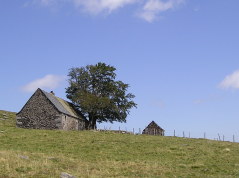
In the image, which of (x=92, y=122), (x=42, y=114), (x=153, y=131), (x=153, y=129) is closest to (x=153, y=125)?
(x=153, y=129)

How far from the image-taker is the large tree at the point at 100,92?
243 ft

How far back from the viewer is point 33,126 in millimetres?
61750

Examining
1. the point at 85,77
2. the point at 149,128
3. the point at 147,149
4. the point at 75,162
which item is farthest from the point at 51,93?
the point at 75,162

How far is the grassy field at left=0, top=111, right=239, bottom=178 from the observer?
2272cm

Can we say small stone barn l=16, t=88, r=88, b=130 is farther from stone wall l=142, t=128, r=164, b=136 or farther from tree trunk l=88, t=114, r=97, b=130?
stone wall l=142, t=128, r=164, b=136

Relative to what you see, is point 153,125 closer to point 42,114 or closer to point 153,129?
point 153,129

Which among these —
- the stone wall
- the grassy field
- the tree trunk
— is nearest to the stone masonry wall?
the grassy field

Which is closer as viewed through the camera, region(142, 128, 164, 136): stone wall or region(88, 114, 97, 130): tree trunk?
region(88, 114, 97, 130): tree trunk

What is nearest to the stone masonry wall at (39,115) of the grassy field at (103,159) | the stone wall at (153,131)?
the grassy field at (103,159)

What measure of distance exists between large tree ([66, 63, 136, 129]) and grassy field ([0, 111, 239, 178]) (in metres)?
24.6

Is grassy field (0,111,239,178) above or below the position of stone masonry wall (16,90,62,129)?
below

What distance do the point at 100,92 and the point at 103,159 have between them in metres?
44.6

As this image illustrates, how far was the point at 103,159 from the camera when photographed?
31.0 metres

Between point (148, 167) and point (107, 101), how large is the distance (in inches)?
1786
